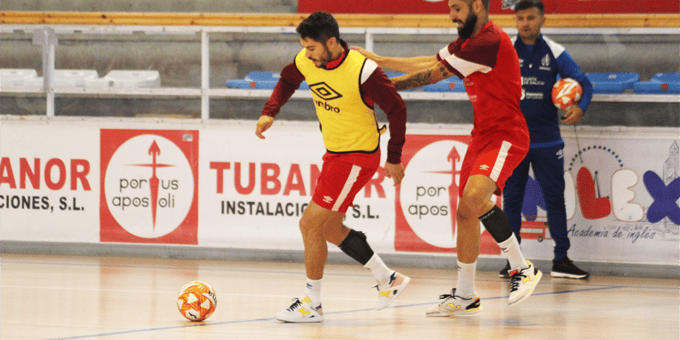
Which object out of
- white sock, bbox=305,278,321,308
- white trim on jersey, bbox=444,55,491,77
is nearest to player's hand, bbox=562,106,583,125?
white trim on jersey, bbox=444,55,491,77

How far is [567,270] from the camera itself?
7.21 metres

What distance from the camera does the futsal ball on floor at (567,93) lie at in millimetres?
6992

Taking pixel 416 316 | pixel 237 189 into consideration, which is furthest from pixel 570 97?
pixel 237 189

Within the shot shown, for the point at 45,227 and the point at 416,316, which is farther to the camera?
the point at 45,227

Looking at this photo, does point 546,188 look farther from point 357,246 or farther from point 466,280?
point 357,246

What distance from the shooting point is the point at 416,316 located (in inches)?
206

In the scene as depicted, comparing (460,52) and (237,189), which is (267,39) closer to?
(237,189)

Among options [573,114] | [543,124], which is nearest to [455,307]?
[543,124]

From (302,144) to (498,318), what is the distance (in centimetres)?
336

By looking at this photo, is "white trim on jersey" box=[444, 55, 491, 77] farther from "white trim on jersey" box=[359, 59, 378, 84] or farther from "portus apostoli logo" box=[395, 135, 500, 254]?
"portus apostoli logo" box=[395, 135, 500, 254]

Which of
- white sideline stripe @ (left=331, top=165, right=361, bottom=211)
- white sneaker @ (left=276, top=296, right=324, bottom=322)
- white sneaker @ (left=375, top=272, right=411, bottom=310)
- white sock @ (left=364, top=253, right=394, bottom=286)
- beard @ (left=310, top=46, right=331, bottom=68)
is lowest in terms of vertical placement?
white sneaker @ (left=276, top=296, right=324, bottom=322)

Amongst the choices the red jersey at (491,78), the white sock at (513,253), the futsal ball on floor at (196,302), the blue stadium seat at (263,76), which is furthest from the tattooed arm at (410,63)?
the blue stadium seat at (263,76)

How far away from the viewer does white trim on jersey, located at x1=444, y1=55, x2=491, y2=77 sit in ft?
16.2

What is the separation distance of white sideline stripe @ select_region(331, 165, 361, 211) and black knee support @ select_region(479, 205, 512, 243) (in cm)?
84
